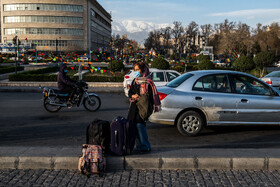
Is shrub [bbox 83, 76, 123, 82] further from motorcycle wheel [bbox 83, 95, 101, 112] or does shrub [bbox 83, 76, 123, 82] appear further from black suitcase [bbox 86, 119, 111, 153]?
black suitcase [bbox 86, 119, 111, 153]

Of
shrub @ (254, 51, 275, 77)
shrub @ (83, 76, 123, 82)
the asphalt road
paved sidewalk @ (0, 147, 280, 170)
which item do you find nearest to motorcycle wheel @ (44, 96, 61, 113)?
the asphalt road

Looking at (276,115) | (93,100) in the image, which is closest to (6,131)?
(93,100)

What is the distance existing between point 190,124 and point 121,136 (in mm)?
2751

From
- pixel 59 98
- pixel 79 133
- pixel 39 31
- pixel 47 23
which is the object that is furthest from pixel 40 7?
pixel 79 133

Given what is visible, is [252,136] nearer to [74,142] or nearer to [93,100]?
[74,142]

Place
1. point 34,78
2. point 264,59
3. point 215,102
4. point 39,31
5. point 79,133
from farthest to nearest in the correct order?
point 39,31, point 264,59, point 34,78, point 79,133, point 215,102

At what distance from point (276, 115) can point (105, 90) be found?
12.2m

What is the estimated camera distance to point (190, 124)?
780cm

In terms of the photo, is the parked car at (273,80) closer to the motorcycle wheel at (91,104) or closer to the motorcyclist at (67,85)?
the motorcycle wheel at (91,104)

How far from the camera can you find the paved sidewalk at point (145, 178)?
4.79 metres


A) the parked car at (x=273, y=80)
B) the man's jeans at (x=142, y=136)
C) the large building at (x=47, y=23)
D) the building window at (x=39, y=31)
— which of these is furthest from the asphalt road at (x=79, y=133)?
the building window at (x=39, y=31)

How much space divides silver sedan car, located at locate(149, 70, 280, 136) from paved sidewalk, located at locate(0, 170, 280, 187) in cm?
249

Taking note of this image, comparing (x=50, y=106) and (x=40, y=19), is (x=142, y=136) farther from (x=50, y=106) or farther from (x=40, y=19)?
(x=40, y=19)

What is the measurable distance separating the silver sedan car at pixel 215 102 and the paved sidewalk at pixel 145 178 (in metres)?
2.49
